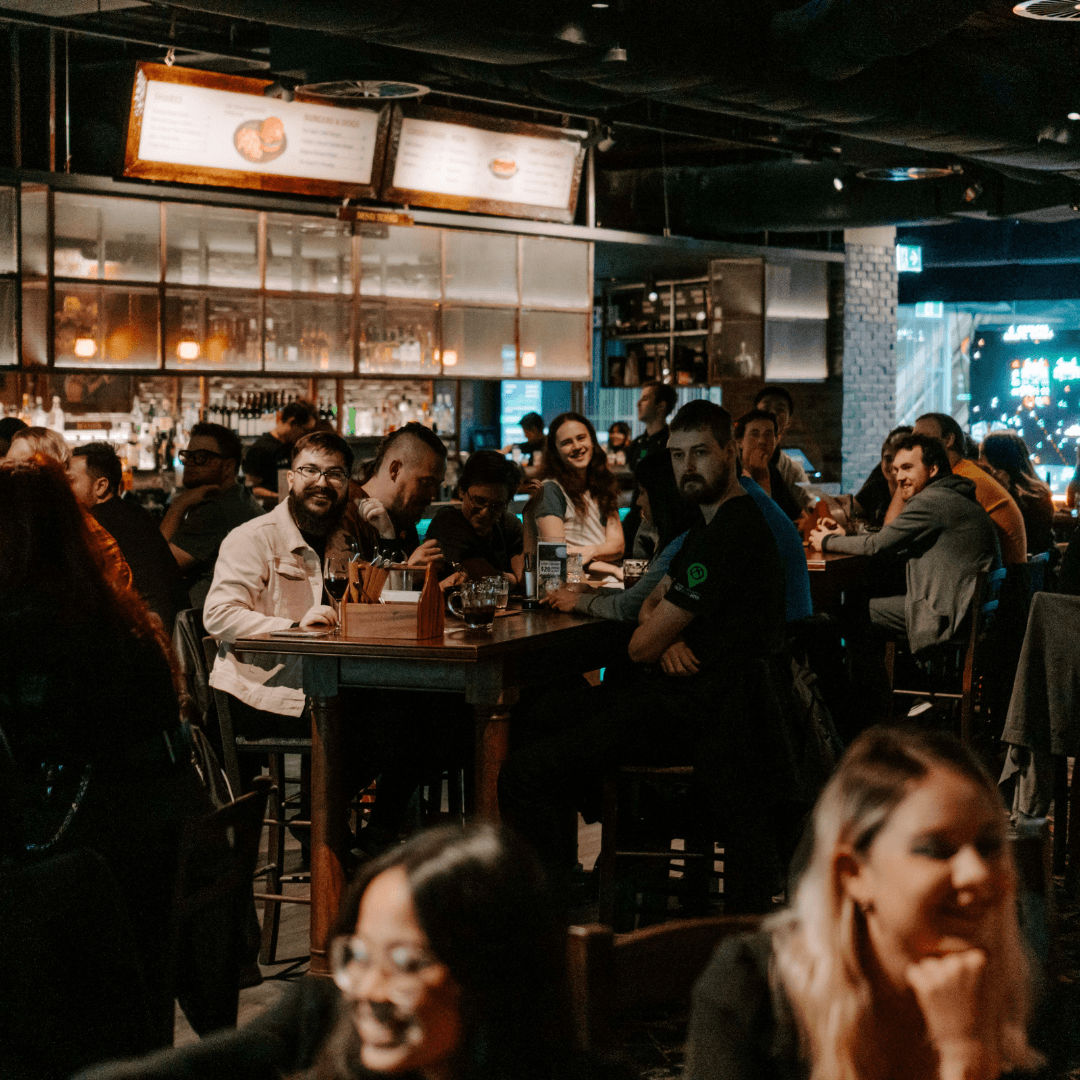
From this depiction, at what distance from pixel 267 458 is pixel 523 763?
436 centimetres

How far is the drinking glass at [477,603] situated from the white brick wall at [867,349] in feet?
29.5

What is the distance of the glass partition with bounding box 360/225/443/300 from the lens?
9.48 metres

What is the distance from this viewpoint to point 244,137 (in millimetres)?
7996

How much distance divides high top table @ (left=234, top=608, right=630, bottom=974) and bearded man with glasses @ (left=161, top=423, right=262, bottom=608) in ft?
4.36

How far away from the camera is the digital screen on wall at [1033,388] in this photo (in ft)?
53.7

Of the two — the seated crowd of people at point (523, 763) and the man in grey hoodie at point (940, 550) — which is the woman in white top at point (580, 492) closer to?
the seated crowd of people at point (523, 763)

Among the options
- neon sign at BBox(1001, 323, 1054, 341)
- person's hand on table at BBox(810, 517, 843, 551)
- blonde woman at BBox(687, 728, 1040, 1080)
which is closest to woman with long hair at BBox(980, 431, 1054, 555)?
person's hand on table at BBox(810, 517, 843, 551)

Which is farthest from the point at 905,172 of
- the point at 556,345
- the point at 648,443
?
the point at 556,345

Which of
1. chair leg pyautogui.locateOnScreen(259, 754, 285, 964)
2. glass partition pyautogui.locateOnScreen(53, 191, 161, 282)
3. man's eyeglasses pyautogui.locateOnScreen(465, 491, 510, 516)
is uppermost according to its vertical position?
glass partition pyautogui.locateOnScreen(53, 191, 161, 282)

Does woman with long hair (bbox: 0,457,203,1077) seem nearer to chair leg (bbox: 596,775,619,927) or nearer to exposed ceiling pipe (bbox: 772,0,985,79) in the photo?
chair leg (bbox: 596,775,619,927)

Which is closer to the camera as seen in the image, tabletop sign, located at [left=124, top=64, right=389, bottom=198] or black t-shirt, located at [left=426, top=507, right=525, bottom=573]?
black t-shirt, located at [left=426, top=507, right=525, bottom=573]

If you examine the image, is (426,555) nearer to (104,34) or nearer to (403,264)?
(104,34)

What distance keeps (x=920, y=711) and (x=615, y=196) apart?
6.12 m

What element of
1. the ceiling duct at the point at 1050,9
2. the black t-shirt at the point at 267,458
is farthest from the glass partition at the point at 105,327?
the ceiling duct at the point at 1050,9
